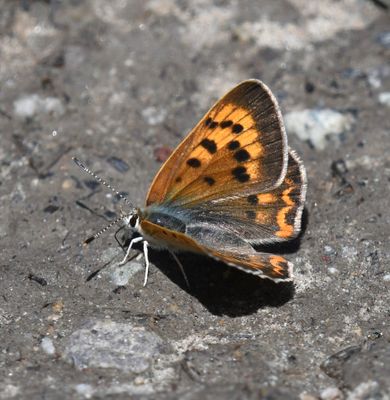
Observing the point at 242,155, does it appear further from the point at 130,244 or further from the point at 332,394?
the point at 332,394

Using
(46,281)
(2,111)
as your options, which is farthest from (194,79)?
(46,281)

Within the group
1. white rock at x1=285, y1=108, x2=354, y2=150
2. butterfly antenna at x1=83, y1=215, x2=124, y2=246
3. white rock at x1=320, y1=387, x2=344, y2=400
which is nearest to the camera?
white rock at x1=320, y1=387, x2=344, y2=400

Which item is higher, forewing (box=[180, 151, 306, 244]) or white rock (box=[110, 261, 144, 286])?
forewing (box=[180, 151, 306, 244])

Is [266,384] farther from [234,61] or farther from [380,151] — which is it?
[234,61]

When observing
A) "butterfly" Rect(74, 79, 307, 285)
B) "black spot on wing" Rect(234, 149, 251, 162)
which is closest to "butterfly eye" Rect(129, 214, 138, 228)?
"butterfly" Rect(74, 79, 307, 285)

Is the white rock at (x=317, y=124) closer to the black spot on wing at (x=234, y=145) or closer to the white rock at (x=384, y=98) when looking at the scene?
the white rock at (x=384, y=98)

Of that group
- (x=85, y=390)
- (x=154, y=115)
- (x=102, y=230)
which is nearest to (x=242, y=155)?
(x=102, y=230)

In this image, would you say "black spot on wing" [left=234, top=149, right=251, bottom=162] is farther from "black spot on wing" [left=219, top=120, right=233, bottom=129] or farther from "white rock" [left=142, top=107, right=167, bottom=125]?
"white rock" [left=142, top=107, right=167, bottom=125]
